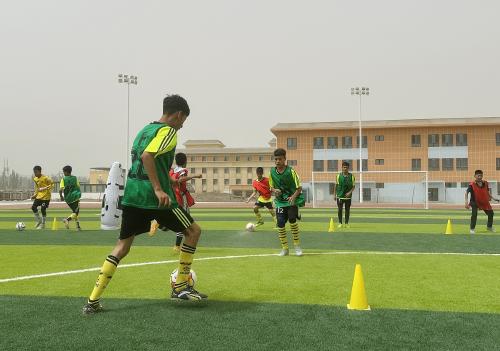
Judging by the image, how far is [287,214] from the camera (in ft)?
29.6

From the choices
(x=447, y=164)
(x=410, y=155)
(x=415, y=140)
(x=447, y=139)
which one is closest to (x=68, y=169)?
(x=410, y=155)

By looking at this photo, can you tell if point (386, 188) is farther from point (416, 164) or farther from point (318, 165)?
point (318, 165)

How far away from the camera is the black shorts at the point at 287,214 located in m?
8.88

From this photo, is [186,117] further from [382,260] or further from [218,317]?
[382,260]

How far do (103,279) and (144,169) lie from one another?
47.3 inches

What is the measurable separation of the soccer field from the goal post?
155 feet

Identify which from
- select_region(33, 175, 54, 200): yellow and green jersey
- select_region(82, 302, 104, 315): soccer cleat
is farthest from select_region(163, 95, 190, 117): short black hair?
select_region(33, 175, 54, 200): yellow and green jersey

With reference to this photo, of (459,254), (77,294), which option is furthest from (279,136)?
(77,294)

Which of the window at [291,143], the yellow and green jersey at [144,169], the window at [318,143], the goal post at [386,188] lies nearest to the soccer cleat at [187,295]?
the yellow and green jersey at [144,169]

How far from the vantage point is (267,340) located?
383 cm

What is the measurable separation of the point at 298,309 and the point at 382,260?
4128 mm

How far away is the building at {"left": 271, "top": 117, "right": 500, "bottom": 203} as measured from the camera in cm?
5769

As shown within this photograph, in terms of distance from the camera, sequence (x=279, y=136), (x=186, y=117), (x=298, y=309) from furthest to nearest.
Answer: (x=279, y=136) → (x=186, y=117) → (x=298, y=309)

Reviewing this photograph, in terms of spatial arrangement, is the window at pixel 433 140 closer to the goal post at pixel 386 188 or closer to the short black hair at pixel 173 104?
the goal post at pixel 386 188
